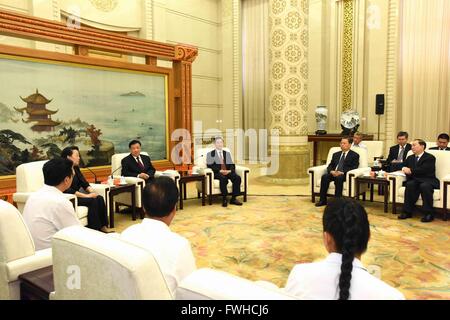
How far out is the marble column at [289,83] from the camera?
28.2 feet

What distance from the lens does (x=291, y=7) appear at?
8.55 metres

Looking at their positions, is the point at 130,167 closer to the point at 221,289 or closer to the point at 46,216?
the point at 46,216

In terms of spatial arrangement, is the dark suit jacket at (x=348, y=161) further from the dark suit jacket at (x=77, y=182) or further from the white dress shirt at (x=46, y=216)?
the white dress shirt at (x=46, y=216)

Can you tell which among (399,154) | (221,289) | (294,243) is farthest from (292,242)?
(221,289)

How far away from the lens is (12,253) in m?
2.13

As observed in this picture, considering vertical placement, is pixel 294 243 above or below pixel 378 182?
below

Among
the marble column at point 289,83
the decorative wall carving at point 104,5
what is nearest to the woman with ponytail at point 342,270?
the marble column at point 289,83

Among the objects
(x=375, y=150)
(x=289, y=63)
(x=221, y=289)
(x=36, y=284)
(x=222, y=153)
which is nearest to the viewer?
(x=221, y=289)

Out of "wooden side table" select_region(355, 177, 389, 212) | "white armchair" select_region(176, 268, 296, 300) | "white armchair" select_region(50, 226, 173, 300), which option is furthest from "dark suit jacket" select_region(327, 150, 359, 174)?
"white armchair" select_region(176, 268, 296, 300)

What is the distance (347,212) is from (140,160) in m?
5.03

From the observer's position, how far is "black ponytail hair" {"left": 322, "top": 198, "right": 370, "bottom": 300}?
1.42m

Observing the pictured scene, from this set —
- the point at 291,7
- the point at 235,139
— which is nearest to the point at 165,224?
the point at 291,7

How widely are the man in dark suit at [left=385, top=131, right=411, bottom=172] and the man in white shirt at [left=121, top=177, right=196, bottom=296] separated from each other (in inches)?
217

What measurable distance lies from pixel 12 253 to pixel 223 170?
4664mm
